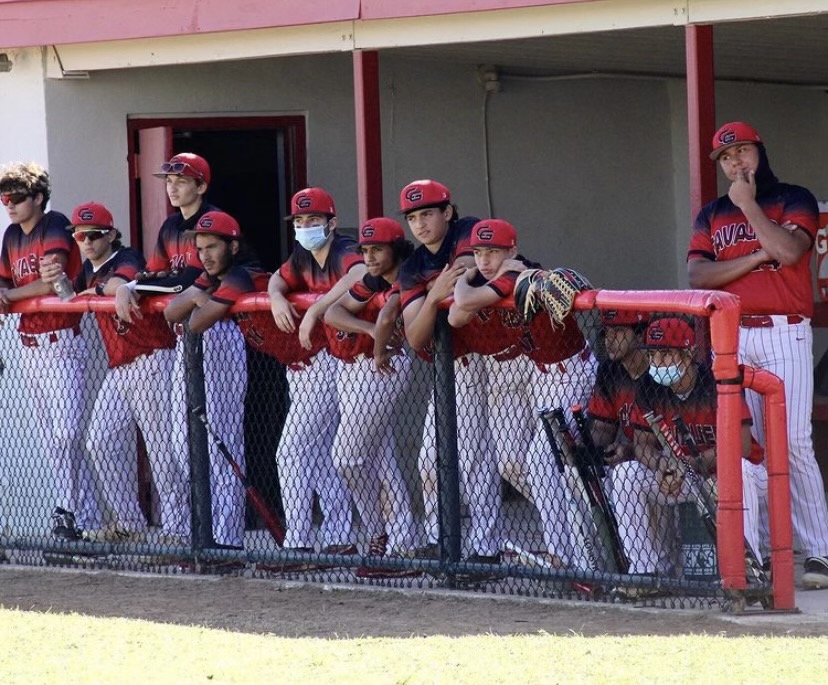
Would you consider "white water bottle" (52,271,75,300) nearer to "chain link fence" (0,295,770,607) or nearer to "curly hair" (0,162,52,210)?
"chain link fence" (0,295,770,607)

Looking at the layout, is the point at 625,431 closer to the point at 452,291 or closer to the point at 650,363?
the point at 650,363

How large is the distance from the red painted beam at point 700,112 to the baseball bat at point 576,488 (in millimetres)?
1291

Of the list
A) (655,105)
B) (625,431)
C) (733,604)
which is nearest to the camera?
(733,604)

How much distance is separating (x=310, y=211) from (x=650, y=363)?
1819mm

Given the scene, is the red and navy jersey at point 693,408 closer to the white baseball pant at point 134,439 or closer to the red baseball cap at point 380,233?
the red baseball cap at point 380,233

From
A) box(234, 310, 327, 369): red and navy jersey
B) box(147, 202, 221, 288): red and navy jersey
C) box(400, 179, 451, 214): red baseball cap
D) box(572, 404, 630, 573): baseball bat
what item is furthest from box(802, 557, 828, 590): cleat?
box(147, 202, 221, 288): red and navy jersey

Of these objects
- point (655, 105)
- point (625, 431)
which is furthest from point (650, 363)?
point (655, 105)

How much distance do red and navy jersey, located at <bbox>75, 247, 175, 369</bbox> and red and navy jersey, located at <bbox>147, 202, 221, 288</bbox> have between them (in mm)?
117

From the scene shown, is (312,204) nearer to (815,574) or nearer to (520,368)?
(520,368)

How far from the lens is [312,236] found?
24.7 ft

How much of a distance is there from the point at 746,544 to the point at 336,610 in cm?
166

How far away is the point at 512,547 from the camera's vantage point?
23.2ft

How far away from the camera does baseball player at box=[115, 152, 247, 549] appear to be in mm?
7691

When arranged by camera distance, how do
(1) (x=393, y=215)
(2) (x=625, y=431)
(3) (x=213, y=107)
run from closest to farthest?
(2) (x=625, y=431)
(3) (x=213, y=107)
(1) (x=393, y=215)
